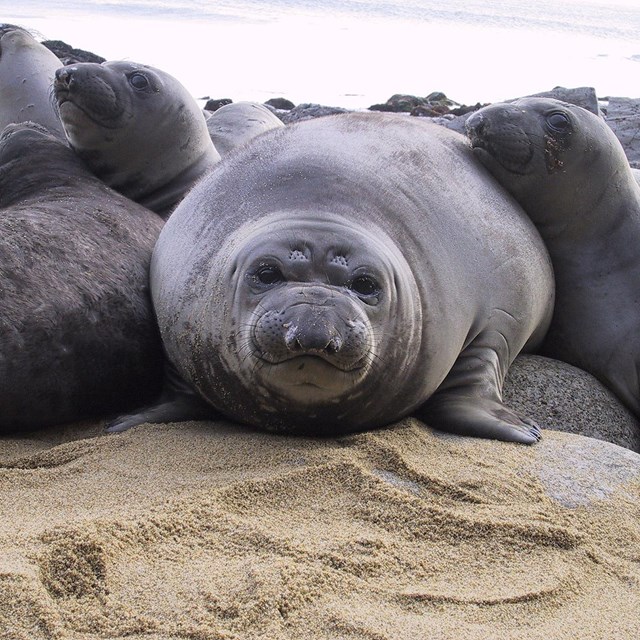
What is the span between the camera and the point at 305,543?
2592 mm

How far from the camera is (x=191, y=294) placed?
12.4 feet

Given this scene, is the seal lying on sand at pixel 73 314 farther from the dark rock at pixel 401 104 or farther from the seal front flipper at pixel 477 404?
the dark rock at pixel 401 104

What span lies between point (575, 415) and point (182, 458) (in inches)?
70.5

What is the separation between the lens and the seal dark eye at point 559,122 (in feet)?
15.8

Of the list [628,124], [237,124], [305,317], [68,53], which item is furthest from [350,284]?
[68,53]

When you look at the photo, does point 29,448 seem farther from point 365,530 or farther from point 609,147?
point 609,147

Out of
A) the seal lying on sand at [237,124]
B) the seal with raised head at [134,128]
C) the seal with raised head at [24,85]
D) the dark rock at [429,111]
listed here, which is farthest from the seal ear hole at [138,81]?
the dark rock at [429,111]

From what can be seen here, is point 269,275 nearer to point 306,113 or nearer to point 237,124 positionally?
point 237,124

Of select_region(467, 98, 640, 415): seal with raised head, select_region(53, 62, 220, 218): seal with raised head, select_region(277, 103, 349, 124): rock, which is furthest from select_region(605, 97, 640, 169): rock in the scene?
select_region(53, 62, 220, 218): seal with raised head

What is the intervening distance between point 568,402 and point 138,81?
2878 mm

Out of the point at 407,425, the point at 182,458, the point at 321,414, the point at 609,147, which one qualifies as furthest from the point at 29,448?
the point at 609,147

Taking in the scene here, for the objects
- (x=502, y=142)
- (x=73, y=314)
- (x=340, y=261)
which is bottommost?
(x=73, y=314)

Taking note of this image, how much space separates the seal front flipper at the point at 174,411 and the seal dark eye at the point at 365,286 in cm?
77

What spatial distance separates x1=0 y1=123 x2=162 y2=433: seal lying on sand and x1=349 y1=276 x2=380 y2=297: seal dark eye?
1061 mm
